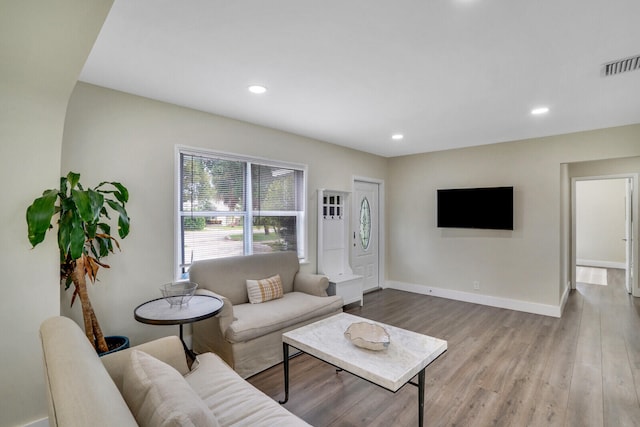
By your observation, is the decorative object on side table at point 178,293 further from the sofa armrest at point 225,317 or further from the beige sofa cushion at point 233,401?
the beige sofa cushion at point 233,401

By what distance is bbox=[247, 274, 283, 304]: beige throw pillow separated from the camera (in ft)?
10.8

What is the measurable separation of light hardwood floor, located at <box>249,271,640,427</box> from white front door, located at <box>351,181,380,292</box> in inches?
53.1

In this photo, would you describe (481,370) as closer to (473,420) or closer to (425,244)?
(473,420)

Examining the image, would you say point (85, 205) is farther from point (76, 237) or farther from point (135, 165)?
point (135, 165)

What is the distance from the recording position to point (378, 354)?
6.48 feet

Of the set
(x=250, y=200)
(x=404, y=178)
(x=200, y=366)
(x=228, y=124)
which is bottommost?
Answer: (x=200, y=366)

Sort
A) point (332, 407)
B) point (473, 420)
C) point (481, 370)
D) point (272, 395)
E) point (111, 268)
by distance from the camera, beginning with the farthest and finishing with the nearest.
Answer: point (481, 370) < point (111, 268) < point (272, 395) < point (332, 407) < point (473, 420)

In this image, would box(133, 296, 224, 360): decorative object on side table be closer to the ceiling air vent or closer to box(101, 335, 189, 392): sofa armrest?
box(101, 335, 189, 392): sofa armrest

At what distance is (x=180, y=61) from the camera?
7.15ft

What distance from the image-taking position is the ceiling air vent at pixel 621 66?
→ 214 cm

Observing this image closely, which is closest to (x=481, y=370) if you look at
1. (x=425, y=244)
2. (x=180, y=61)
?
(x=425, y=244)

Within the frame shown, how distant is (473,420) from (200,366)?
1.91m

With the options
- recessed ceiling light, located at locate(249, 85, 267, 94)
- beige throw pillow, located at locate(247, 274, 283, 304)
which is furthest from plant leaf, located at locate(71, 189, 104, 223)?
beige throw pillow, located at locate(247, 274, 283, 304)

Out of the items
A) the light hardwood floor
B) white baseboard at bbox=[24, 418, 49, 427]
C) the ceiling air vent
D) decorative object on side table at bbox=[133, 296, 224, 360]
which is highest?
the ceiling air vent
